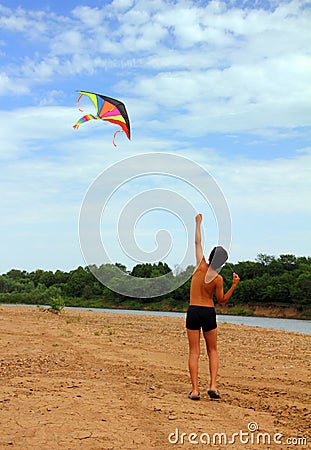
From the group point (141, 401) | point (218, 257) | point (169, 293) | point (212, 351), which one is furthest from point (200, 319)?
point (169, 293)

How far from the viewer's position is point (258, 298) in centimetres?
5853

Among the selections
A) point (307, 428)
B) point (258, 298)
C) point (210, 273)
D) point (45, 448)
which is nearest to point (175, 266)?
point (210, 273)

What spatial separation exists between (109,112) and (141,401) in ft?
A: 22.1

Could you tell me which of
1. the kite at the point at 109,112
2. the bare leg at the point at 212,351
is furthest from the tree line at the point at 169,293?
the bare leg at the point at 212,351

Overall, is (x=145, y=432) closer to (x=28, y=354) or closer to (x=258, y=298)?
(x=28, y=354)

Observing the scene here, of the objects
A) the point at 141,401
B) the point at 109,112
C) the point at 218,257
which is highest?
the point at 109,112

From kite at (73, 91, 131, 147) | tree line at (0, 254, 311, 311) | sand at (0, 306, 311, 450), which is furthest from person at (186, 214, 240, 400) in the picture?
tree line at (0, 254, 311, 311)

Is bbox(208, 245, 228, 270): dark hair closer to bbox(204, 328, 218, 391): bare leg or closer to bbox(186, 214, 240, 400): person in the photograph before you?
bbox(186, 214, 240, 400): person

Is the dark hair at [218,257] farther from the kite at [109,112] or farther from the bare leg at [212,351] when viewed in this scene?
the kite at [109,112]

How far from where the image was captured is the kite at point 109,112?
10.9 metres

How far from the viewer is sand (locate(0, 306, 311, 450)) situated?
15.7 ft

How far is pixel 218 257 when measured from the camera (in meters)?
6.55

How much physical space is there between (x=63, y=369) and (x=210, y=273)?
9.38 feet

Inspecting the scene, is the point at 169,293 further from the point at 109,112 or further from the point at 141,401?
the point at 141,401
